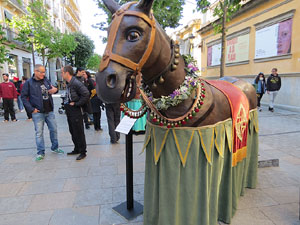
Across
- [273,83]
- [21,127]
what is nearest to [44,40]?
[21,127]

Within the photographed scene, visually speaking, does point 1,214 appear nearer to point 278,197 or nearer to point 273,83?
point 278,197

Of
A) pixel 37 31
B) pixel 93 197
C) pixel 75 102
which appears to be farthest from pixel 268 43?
pixel 37 31

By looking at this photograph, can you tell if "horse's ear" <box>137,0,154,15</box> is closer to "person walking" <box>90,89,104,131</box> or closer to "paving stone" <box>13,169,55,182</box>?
"paving stone" <box>13,169,55,182</box>

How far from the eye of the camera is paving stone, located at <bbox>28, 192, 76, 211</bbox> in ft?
8.77

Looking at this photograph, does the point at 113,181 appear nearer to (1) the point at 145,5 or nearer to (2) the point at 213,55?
(1) the point at 145,5

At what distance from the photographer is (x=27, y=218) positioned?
2463 mm

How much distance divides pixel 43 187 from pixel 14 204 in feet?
1.58

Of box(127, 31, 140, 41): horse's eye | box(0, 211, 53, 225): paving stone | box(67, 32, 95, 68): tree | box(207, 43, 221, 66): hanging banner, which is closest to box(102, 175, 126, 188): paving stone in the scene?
box(0, 211, 53, 225): paving stone

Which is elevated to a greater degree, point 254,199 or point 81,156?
point 81,156

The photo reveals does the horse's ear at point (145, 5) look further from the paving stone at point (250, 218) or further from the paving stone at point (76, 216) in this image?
the paving stone at point (250, 218)

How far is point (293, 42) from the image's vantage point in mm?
8492

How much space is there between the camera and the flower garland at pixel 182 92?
1.63 metres

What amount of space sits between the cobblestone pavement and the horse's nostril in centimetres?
184

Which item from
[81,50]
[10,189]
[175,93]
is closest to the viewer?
[175,93]
